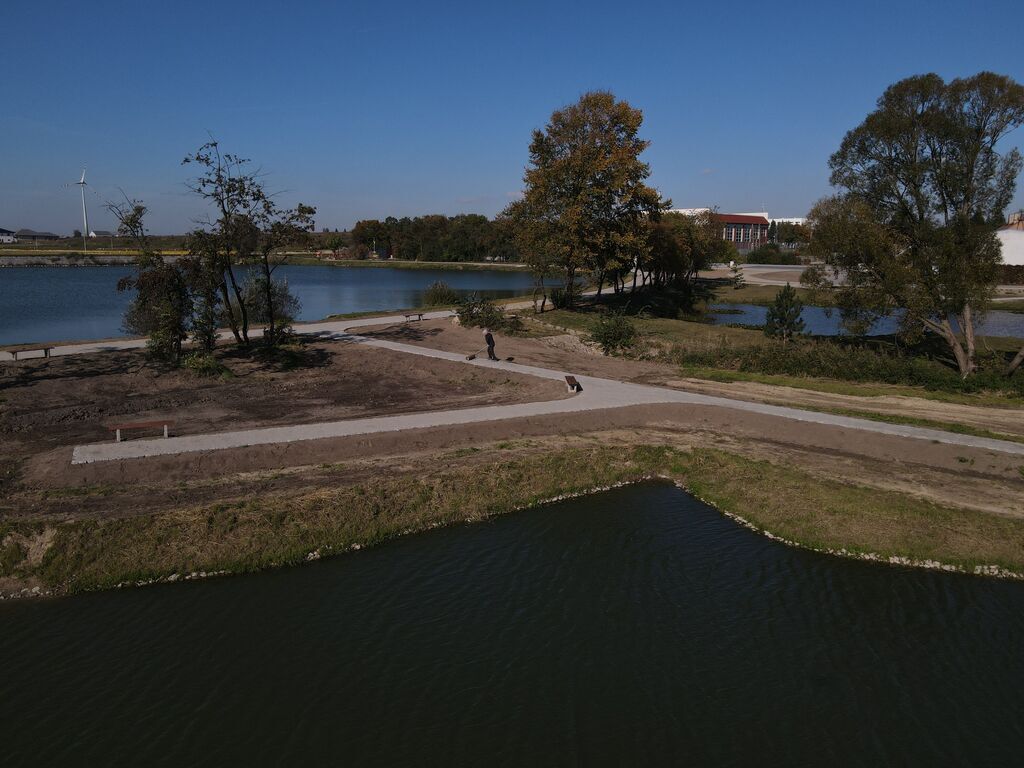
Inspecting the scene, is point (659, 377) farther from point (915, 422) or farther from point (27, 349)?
point (27, 349)

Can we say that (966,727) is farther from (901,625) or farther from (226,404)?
(226,404)

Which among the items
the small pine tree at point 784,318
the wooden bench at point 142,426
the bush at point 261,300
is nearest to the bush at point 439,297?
the bush at point 261,300

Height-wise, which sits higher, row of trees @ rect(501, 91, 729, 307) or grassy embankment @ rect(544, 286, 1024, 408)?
row of trees @ rect(501, 91, 729, 307)

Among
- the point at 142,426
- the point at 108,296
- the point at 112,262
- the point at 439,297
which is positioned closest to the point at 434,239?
the point at 112,262

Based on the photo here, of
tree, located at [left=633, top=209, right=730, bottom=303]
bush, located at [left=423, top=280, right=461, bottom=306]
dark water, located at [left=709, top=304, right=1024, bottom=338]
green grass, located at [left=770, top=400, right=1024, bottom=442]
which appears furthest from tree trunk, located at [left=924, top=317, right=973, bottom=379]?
bush, located at [left=423, top=280, right=461, bottom=306]

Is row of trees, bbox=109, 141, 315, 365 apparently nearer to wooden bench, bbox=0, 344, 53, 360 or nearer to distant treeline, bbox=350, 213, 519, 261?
wooden bench, bbox=0, 344, 53, 360

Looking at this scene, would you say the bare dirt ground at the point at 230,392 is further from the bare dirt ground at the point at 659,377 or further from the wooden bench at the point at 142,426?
the bare dirt ground at the point at 659,377

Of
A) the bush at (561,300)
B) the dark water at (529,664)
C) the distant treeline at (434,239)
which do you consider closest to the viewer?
the dark water at (529,664)
